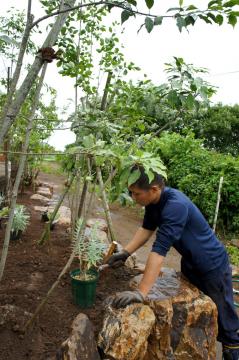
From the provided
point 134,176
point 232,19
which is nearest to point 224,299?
point 134,176

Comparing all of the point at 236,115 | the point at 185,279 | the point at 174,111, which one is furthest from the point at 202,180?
the point at 236,115

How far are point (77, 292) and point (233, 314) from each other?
4.05 ft

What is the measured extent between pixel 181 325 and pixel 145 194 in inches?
38.4

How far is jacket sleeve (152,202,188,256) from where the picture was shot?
2.30 m

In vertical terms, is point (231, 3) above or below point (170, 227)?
above

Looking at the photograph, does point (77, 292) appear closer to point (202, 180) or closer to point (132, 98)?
point (132, 98)

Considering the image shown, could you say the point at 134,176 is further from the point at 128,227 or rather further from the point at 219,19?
the point at 128,227

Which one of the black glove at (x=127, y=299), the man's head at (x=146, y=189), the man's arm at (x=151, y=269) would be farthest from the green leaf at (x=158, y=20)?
the black glove at (x=127, y=299)

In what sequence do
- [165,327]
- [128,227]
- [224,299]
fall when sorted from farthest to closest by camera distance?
1. [128,227]
2. [224,299]
3. [165,327]

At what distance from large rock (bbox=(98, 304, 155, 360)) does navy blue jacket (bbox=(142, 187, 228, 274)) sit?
0.46 metres

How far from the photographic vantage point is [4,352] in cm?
212

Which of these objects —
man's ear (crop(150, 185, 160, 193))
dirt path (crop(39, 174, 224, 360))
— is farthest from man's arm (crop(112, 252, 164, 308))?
dirt path (crop(39, 174, 224, 360))

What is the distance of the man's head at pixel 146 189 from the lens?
2.28 m

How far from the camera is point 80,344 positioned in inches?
79.7
